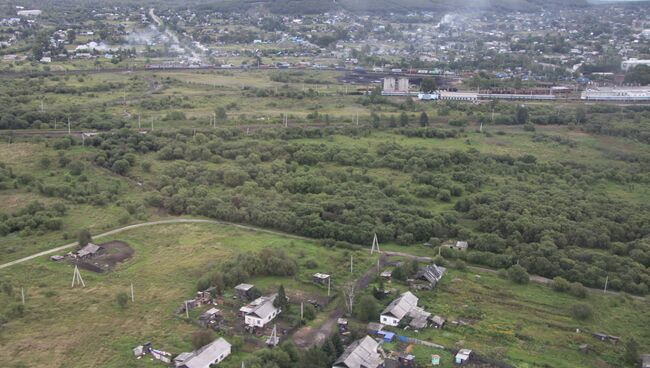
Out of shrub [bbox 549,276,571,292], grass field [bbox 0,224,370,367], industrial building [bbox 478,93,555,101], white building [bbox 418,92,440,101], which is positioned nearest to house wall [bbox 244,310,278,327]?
grass field [bbox 0,224,370,367]

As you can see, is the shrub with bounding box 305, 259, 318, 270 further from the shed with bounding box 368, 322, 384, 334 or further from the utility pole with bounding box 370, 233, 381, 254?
the shed with bounding box 368, 322, 384, 334

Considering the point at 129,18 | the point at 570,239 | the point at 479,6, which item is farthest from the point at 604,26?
the point at 570,239

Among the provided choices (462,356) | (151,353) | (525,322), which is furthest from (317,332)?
(525,322)

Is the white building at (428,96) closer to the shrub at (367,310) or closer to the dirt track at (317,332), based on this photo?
the dirt track at (317,332)

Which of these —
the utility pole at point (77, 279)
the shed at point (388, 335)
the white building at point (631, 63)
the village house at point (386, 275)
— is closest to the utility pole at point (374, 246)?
the village house at point (386, 275)

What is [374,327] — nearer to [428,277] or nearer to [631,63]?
[428,277]

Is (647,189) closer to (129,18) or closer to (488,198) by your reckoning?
(488,198)
